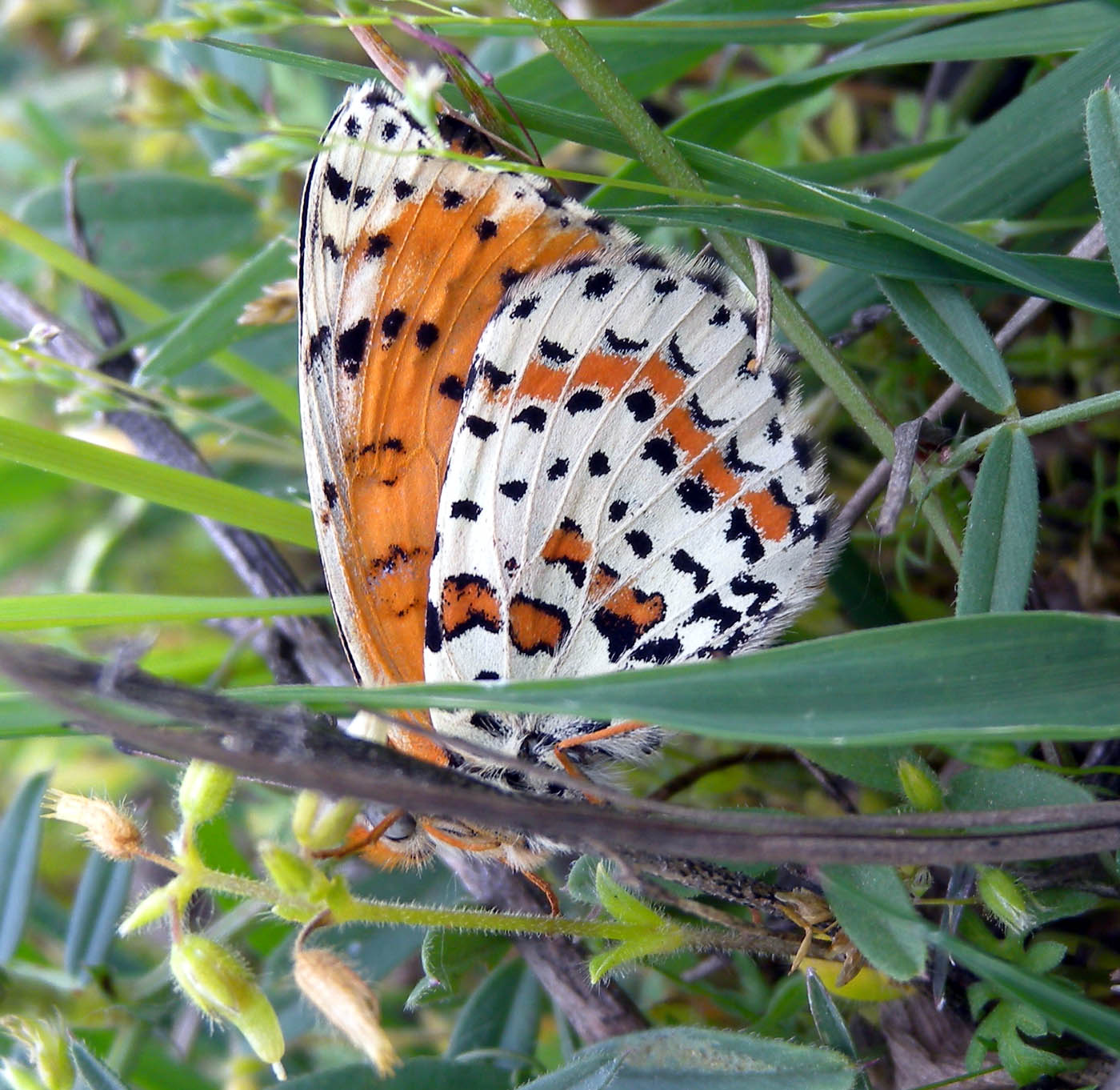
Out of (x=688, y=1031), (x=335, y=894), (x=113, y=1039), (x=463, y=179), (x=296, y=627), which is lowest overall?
(x=113, y=1039)

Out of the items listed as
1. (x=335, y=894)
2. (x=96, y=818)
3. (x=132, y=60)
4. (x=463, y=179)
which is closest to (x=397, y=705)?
(x=335, y=894)

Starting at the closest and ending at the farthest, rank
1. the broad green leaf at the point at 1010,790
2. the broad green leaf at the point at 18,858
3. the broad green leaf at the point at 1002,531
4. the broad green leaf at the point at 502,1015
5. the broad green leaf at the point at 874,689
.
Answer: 1. the broad green leaf at the point at 874,689
2. the broad green leaf at the point at 1010,790
3. the broad green leaf at the point at 1002,531
4. the broad green leaf at the point at 502,1015
5. the broad green leaf at the point at 18,858

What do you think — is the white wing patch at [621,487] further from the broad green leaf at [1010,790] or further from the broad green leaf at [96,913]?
the broad green leaf at [96,913]

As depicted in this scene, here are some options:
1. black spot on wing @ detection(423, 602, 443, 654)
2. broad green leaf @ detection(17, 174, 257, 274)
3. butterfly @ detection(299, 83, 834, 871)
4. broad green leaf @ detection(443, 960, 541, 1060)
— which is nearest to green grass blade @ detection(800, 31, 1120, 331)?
butterfly @ detection(299, 83, 834, 871)

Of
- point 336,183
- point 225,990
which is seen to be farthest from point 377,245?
point 225,990

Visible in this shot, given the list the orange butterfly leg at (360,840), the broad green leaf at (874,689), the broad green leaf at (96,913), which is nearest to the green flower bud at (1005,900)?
the broad green leaf at (874,689)

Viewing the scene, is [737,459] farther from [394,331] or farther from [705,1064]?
[705,1064]

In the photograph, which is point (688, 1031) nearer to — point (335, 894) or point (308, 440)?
point (335, 894)
